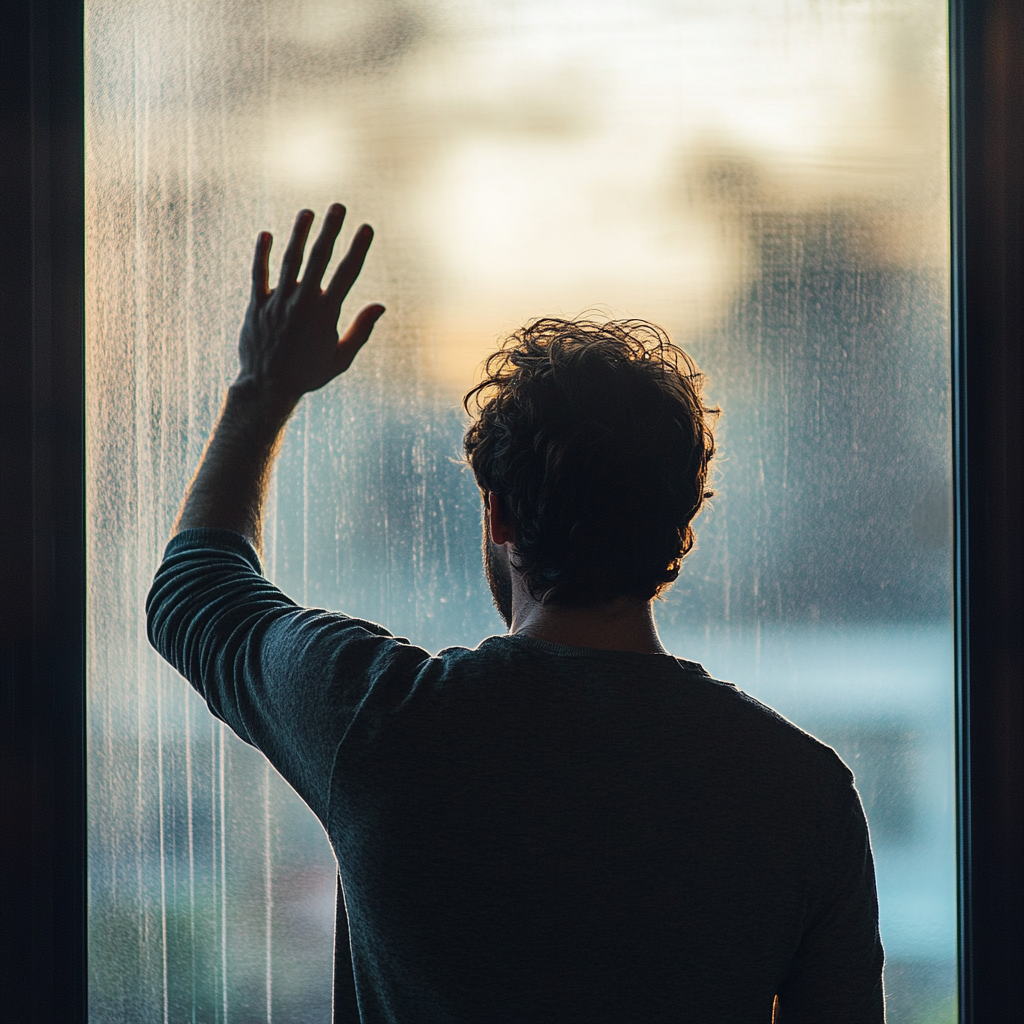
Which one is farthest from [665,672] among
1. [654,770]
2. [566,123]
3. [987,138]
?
[987,138]

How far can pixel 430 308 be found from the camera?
0.83 metres

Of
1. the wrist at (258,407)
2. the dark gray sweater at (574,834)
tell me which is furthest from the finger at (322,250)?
the dark gray sweater at (574,834)

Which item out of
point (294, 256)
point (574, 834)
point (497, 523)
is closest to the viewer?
point (574, 834)

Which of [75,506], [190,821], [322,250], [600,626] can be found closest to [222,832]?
[190,821]

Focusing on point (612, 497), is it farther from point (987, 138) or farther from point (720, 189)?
point (987, 138)

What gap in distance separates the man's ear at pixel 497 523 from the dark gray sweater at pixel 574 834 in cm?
9

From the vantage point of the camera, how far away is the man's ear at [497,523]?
67cm

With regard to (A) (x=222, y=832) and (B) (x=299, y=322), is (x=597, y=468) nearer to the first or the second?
(B) (x=299, y=322)

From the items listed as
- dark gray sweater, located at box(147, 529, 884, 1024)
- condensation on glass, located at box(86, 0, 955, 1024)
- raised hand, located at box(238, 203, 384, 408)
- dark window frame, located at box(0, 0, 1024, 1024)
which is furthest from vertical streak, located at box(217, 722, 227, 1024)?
raised hand, located at box(238, 203, 384, 408)

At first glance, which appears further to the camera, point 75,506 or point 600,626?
point 75,506

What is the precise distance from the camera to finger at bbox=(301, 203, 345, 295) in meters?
0.75

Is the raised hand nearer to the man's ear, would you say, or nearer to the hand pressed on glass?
the hand pressed on glass

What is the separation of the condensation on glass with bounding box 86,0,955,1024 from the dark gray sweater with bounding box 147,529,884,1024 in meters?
0.24

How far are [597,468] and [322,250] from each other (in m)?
0.35
